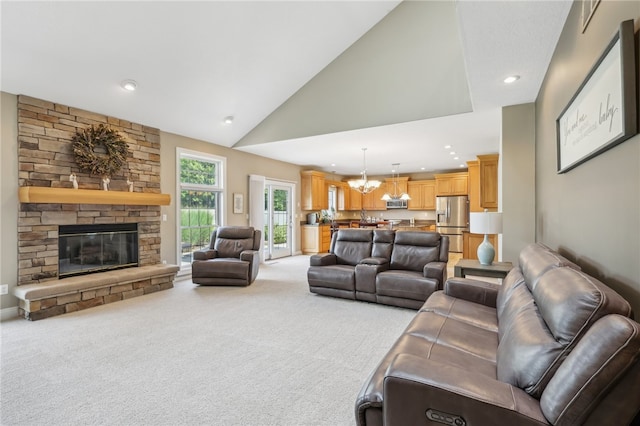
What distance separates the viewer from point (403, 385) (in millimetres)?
1202

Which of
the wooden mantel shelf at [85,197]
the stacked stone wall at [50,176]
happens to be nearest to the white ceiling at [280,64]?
the stacked stone wall at [50,176]

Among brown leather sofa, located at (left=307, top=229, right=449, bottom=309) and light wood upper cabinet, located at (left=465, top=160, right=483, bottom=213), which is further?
light wood upper cabinet, located at (left=465, top=160, right=483, bottom=213)

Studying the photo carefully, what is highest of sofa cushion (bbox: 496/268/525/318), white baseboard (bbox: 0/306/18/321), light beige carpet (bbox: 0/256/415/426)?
sofa cushion (bbox: 496/268/525/318)

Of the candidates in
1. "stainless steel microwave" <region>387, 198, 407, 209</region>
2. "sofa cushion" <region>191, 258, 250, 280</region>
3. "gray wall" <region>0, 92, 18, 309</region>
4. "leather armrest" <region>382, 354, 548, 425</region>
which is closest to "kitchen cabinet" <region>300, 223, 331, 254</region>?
"stainless steel microwave" <region>387, 198, 407, 209</region>

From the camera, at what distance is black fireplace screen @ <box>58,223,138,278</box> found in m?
4.27

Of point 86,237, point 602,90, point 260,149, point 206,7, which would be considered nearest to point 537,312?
point 602,90

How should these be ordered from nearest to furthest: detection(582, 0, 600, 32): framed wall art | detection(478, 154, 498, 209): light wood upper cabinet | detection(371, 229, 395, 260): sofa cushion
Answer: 1. detection(582, 0, 600, 32): framed wall art
2. detection(371, 229, 395, 260): sofa cushion
3. detection(478, 154, 498, 209): light wood upper cabinet

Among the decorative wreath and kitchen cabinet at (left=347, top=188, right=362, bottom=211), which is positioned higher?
the decorative wreath

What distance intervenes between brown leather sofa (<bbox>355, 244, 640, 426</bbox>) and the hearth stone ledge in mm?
4029

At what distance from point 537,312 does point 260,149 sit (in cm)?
608

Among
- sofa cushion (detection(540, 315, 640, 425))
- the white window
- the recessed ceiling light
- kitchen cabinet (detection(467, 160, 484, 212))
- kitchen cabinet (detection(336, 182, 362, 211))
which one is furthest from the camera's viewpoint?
kitchen cabinet (detection(336, 182, 362, 211))

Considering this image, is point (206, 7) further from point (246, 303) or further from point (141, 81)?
point (246, 303)

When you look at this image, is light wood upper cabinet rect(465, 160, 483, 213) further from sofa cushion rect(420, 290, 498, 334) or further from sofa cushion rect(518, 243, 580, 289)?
sofa cushion rect(518, 243, 580, 289)

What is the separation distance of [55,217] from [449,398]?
4.97m
